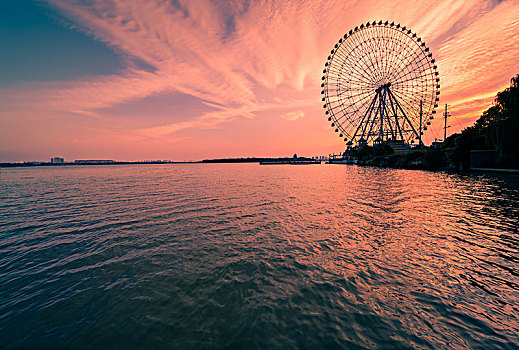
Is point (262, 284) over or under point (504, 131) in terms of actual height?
under

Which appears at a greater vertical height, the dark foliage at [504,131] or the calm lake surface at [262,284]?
the dark foliage at [504,131]

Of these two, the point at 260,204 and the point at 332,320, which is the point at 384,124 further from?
the point at 332,320

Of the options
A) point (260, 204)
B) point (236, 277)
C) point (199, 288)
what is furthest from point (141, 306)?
point (260, 204)

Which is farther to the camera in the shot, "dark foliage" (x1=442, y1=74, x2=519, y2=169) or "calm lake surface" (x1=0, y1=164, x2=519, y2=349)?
"dark foliage" (x1=442, y1=74, x2=519, y2=169)

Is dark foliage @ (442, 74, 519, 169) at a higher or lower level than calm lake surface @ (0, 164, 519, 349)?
higher

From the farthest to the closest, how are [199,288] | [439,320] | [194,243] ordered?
[194,243] < [199,288] < [439,320]

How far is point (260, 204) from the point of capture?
20922 millimetres

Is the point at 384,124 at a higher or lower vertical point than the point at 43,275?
higher

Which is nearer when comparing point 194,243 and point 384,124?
point 194,243

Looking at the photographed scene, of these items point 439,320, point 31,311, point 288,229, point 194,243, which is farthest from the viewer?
point 288,229

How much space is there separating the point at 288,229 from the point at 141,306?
9.02 m

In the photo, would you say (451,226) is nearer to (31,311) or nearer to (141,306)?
(141,306)

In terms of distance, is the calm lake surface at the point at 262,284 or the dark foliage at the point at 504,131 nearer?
the calm lake surface at the point at 262,284

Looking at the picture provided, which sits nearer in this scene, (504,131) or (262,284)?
(262,284)
